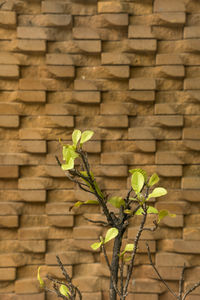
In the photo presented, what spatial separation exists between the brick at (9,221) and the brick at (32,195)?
9cm

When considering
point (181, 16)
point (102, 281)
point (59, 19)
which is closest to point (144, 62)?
point (181, 16)

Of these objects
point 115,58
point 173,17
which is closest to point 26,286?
point 115,58

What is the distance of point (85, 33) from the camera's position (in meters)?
1.34

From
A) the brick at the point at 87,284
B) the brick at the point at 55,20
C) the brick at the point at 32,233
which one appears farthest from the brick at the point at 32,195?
the brick at the point at 55,20

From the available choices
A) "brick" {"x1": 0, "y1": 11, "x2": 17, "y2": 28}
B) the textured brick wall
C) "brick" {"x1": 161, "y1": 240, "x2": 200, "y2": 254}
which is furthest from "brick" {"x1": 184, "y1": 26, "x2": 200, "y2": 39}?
"brick" {"x1": 161, "y1": 240, "x2": 200, "y2": 254}

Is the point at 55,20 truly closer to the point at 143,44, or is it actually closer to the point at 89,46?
the point at 89,46

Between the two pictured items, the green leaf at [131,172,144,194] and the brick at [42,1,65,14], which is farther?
the brick at [42,1,65,14]

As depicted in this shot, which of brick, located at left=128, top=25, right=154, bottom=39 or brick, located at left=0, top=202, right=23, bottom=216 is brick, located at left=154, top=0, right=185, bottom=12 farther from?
brick, located at left=0, top=202, right=23, bottom=216

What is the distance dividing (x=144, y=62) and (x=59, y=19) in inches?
15.0

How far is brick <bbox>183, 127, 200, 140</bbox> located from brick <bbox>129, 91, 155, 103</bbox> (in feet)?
0.61

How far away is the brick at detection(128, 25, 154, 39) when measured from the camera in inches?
52.6

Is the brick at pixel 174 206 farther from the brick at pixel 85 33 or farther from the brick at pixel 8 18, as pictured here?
the brick at pixel 8 18

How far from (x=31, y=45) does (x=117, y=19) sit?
36 cm

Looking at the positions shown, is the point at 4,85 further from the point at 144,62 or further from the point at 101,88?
the point at 144,62
